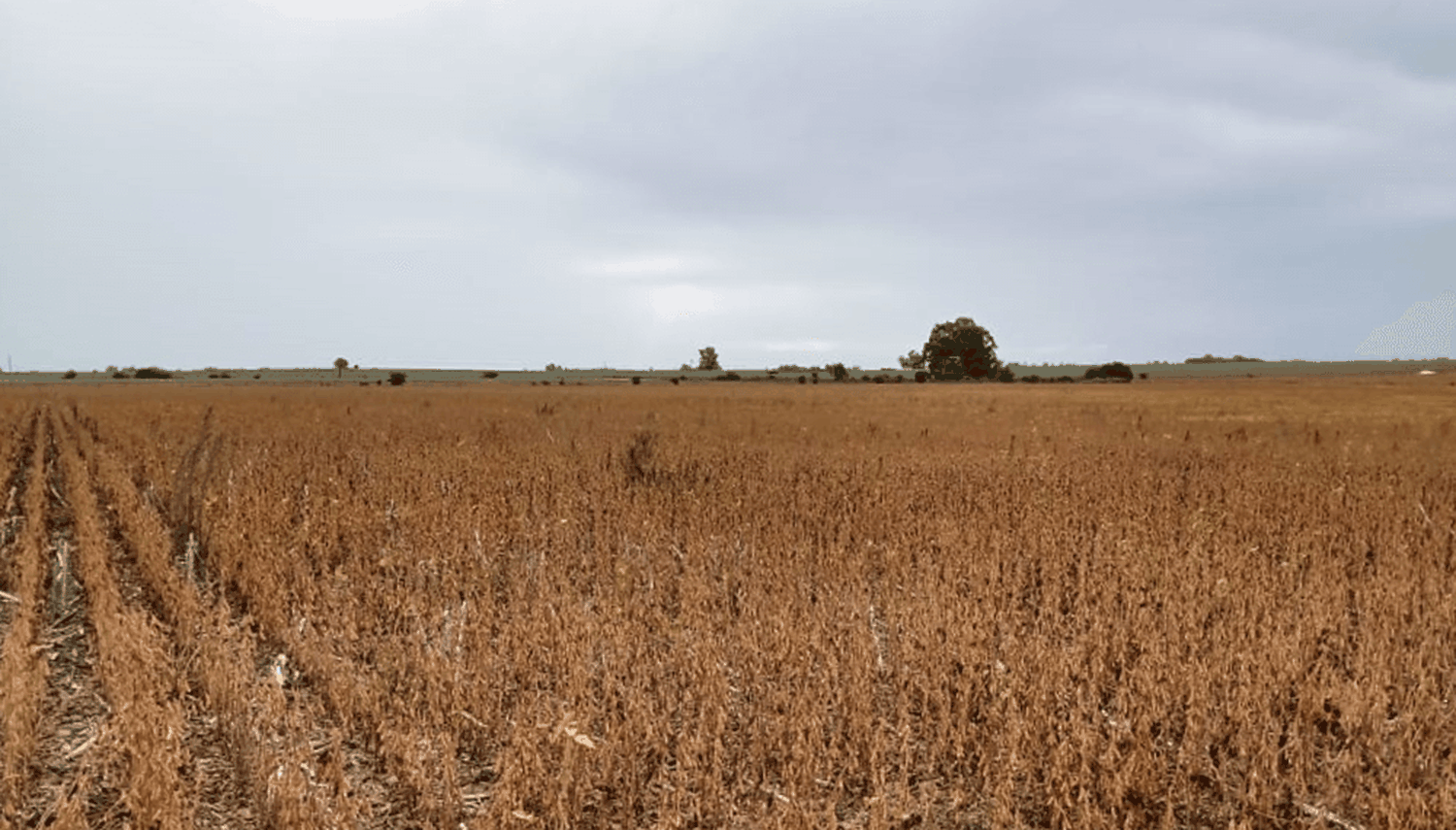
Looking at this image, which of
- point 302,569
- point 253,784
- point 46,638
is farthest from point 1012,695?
point 46,638

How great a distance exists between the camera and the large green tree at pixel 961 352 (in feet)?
353

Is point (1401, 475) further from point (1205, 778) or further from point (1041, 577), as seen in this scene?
point (1205, 778)

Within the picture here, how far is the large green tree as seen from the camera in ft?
353

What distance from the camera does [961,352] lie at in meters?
110

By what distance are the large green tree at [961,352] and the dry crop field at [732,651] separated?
3881 inches

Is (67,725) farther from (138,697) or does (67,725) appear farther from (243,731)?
(243,731)

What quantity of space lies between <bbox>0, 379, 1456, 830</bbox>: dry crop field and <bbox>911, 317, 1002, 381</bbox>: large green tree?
9859 centimetres

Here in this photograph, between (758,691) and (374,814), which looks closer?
(374,814)

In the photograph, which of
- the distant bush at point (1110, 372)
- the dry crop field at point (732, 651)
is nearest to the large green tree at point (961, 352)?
the distant bush at point (1110, 372)

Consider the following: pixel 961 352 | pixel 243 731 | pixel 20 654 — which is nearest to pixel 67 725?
pixel 20 654

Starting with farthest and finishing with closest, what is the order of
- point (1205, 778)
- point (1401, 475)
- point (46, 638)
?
1. point (1401, 475)
2. point (46, 638)
3. point (1205, 778)

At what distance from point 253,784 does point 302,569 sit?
4050 mm

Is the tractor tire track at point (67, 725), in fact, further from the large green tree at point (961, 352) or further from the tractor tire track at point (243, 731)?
the large green tree at point (961, 352)

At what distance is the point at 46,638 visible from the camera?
579cm
